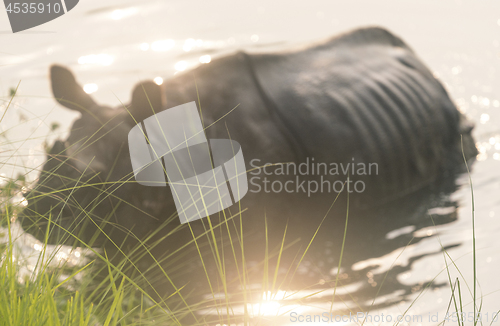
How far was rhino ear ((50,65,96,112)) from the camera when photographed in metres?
2.89

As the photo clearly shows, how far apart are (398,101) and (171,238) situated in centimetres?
224

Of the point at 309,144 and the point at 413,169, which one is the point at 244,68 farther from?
the point at 413,169

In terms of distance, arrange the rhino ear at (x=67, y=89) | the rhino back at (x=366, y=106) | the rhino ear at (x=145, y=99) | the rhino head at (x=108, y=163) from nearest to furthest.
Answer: the rhino head at (x=108, y=163), the rhino ear at (x=145, y=99), the rhino ear at (x=67, y=89), the rhino back at (x=366, y=106)

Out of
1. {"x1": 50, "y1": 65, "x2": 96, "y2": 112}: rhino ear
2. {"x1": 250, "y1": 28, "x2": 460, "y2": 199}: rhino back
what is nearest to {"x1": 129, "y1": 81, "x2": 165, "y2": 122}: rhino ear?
{"x1": 50, "y1": 65, "x2": 96, "y2": 112}: rhino ear

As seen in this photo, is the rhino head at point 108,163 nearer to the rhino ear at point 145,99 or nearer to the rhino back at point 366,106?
Answer: the rhino ear at point 145,99

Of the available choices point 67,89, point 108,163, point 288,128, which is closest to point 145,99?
point 108,163

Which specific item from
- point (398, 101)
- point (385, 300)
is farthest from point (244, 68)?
point (385, 300)

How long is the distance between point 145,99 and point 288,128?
3.45 ft

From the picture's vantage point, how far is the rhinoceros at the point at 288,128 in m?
2.75

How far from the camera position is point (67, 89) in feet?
9.67

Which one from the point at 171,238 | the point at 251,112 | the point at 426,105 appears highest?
the point at 251,112

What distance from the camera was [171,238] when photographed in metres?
2.77

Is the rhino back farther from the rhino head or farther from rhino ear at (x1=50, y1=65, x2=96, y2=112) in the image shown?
rhino ear at (x1=50, y1=65, x2=96, y2=112)

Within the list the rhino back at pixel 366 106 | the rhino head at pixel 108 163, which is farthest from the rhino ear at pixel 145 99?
the rhino back at pixel 366 106
